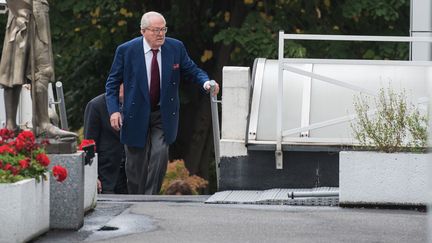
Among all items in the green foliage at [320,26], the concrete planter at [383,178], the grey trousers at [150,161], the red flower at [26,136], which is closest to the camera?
the red flower at [26,136]

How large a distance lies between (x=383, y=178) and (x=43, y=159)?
3.43m

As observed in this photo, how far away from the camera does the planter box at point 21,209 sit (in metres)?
9.55

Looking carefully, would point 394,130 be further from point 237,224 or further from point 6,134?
point 6,134

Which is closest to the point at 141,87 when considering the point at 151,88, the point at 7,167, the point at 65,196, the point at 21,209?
the point at 151,88

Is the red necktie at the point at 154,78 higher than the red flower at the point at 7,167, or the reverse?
the red necktie at the point at 154,78

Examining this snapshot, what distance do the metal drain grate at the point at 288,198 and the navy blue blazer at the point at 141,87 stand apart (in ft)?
2.90

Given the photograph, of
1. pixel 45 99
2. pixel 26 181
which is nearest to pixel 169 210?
pixel 45 99

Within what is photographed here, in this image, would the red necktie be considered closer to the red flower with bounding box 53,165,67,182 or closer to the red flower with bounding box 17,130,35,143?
the red flower with bounding box 17,130,35,143

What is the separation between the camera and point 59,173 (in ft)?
33.5

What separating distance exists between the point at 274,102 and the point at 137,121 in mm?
1646

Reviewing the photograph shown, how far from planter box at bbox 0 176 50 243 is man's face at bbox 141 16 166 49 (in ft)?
13.0

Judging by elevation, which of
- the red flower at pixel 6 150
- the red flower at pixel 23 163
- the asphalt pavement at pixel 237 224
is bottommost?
the asphalt pavement at pixel 237 224

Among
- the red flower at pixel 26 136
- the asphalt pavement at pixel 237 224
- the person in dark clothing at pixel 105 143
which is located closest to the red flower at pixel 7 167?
the red flower at pixel 26 136

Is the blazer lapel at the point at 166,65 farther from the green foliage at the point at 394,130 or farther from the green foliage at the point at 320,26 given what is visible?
the green foliage at the point at 320,26
